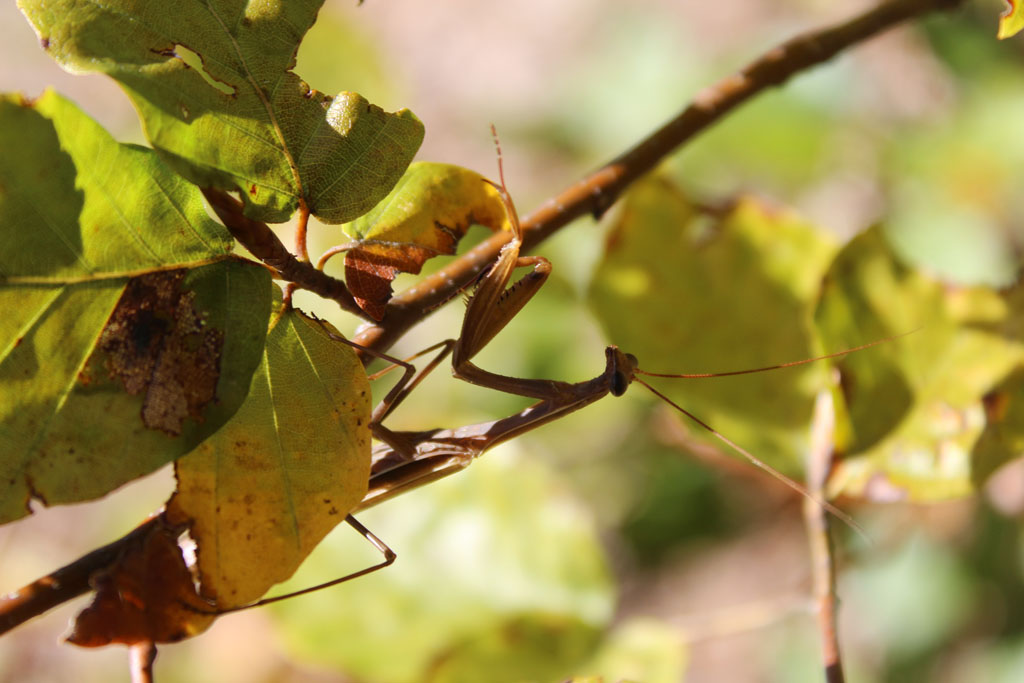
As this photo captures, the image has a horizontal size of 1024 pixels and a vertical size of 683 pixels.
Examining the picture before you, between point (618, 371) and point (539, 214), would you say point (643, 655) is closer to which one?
point (618, 371)

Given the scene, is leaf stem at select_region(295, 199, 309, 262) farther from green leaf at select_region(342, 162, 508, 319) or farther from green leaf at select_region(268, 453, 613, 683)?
green leaf at select_region(268, 453, 613, 683)

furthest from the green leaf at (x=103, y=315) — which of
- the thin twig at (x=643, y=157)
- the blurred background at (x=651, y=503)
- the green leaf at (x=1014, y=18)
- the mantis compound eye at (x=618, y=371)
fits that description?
the blurred background at (x=651, y=503)

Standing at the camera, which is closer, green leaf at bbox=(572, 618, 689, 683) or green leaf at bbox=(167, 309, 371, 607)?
green leaf at bbox=(167, 309, 371, 607)

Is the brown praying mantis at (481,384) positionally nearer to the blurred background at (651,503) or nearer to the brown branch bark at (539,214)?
the brown branch bark at (539,214)

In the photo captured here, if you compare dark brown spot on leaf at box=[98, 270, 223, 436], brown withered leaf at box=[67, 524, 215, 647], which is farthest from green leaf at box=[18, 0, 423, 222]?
brown withered leaf at box=[67, 524, 215, 647]

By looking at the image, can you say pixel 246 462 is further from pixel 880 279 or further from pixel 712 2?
pixel 712 2

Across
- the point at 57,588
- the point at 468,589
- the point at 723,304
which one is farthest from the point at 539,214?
the point at 468,589
